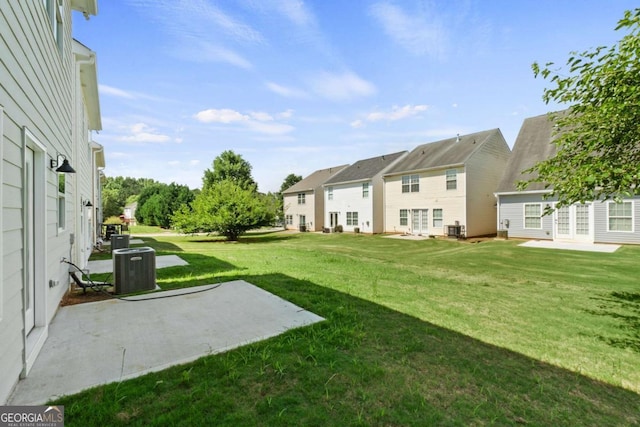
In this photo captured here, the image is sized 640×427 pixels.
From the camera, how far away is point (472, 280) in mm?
7918

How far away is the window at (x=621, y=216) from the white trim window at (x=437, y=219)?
8.50 m

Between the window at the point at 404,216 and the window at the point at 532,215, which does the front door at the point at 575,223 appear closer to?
the window at the point at 532,215

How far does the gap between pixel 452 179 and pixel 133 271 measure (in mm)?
19468

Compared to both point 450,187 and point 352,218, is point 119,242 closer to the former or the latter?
point 352,218

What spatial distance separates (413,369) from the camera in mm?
3121

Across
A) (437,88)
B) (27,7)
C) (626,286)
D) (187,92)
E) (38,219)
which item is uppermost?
(437,88)

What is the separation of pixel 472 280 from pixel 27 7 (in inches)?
379

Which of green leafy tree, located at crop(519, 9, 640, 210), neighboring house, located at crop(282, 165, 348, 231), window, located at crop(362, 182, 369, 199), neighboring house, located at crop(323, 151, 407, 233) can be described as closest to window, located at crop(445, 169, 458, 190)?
neighboring house, located at crop(323, 151, 407, 233)

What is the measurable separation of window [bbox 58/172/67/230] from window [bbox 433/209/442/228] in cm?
2027

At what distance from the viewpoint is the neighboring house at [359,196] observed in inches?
963

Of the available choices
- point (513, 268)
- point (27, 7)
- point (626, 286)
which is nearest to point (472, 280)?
point (513, 268)

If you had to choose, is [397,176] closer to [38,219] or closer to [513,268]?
[513,268]

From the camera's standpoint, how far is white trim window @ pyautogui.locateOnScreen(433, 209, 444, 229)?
20.7 meters

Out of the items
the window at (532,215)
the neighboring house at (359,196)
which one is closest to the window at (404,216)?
the neighboring house at (359,196)
